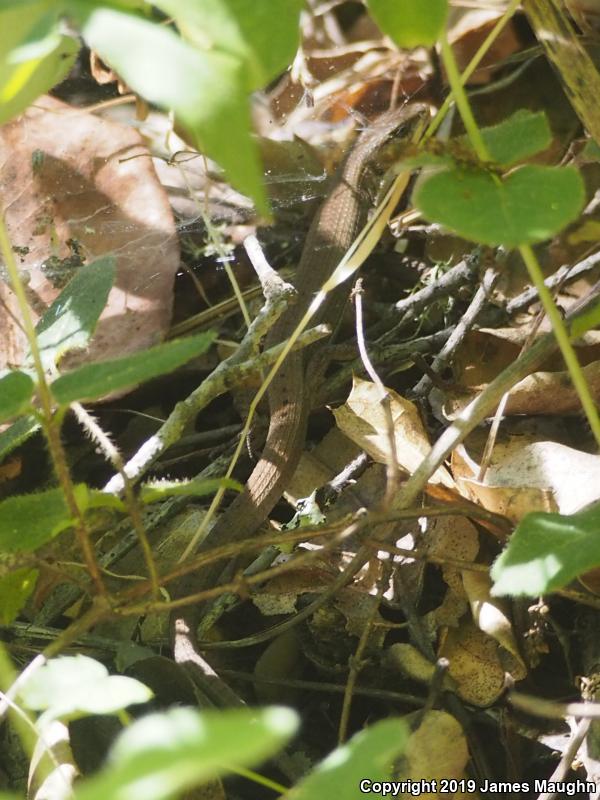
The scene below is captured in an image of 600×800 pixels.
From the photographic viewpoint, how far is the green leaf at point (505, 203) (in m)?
0.94

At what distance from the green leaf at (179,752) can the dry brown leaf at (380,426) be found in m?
1.38

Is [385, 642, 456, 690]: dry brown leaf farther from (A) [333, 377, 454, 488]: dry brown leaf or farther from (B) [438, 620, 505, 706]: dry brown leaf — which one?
(A) [333, 377, 454, 488]: dry brown leaf

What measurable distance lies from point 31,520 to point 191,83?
→ 2.69 ft

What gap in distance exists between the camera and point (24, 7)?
2.60ft

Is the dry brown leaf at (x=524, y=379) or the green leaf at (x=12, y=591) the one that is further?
the dry brown leaf at (x=524, y=379)

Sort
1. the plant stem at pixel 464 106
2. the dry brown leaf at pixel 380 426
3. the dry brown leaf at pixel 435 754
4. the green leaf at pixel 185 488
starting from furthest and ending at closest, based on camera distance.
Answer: the dry brown leaf at pixel 380 426
the dry brown leaf at pixel 435 754
the green leaf at pixel 185 488
the plant stem at pixel 464 106

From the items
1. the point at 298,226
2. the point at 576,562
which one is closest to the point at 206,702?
the point at 576,562

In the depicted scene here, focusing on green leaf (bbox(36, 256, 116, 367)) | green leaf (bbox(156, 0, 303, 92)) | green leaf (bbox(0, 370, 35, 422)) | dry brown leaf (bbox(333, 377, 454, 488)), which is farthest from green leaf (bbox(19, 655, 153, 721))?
dry brown leaf (bbox(333, 377, 454, 488))

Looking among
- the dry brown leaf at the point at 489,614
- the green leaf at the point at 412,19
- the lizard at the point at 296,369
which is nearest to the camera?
the green leaf at the point at 412,19

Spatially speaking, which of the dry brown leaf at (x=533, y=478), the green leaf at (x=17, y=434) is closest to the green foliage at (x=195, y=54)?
the green leaf at (x=17, y=434)

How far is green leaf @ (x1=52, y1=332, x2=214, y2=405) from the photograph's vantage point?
3.32ft

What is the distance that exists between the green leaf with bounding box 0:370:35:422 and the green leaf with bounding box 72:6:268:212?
512 millimetres

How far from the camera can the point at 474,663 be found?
5.61 feet

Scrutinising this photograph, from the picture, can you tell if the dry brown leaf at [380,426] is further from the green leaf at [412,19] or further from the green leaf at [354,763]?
the green leaf at [354,763]
